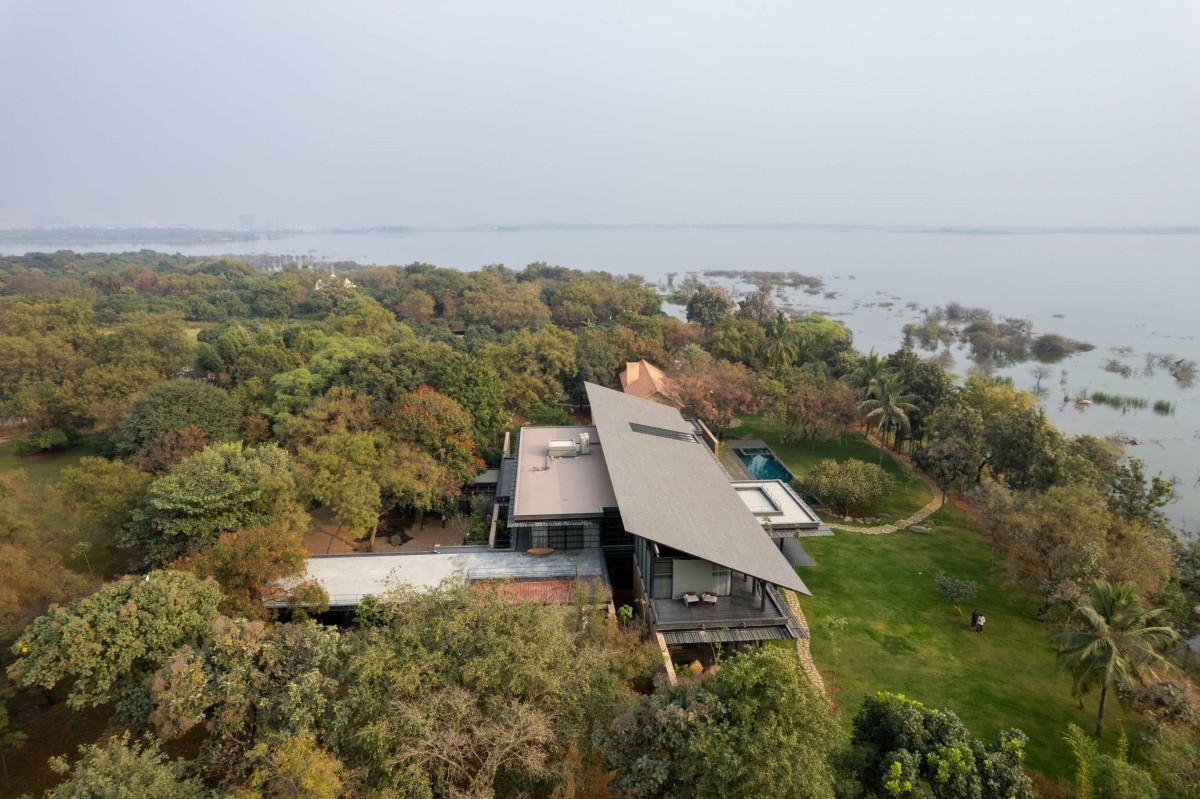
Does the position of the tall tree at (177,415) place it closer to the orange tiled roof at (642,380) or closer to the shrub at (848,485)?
the orange tiled roof at (642,380)

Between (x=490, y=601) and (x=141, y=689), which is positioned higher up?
(x=490, y=601)

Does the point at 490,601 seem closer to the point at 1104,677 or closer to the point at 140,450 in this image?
Answer: the point at 1104,677

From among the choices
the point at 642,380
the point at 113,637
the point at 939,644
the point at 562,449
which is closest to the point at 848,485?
the point at 939,644

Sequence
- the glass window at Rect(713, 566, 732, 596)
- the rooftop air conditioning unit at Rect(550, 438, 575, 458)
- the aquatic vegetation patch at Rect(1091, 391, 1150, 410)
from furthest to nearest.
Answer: the aquatic vegetation patch at Rect(1091, 391, 1150, 410)
the rooftop air conditioning unit at Rect(550, 438, 575, 458)
the glass window at Rect(713, 566, 732, 596)

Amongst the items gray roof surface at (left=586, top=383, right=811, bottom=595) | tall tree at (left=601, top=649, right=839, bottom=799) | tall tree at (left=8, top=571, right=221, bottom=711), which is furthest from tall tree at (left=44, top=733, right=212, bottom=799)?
gray roof surface at (left=586, top=383, right=811, bottom=595)

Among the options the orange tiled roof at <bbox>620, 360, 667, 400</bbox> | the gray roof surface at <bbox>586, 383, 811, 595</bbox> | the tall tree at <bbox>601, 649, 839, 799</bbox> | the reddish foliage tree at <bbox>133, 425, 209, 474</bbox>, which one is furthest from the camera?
the orange tiled roof at <bbox>620, 360, 667, 400</bbox>

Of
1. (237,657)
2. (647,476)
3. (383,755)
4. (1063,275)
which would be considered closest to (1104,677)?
(647,476)

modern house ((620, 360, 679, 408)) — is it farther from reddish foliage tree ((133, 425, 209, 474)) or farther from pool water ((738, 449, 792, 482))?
reddish foliage tree ((133, 425, 209, 474))

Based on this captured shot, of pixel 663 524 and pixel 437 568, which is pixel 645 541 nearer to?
pixel 663 524
